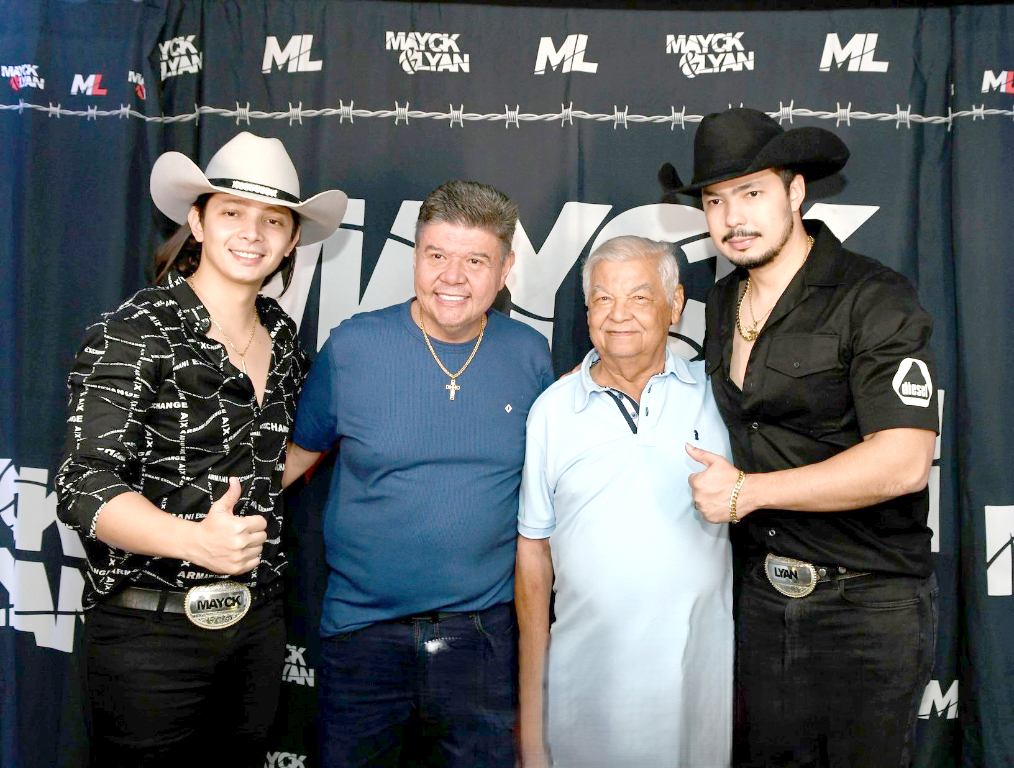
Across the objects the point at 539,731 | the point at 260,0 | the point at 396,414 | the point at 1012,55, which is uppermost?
the point at 260,0

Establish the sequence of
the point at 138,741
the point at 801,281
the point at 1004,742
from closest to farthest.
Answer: the point at 138,741 < the point at 801,281 < the point at 1004,742

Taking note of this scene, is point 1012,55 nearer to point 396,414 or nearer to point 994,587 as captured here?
point 994,587

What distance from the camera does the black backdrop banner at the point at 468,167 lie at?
2623 mm

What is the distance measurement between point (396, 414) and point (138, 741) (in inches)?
38.6

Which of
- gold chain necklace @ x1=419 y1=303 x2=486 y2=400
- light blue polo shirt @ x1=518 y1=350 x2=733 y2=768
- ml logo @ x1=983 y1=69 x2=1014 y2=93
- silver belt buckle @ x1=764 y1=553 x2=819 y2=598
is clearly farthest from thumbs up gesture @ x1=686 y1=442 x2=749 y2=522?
ml logo @ x1=983 y1=69 x2=1014 y2=93

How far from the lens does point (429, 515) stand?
2146 millimetres

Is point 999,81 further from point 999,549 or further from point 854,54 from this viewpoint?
point 999,549

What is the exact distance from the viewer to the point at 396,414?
7.19ft

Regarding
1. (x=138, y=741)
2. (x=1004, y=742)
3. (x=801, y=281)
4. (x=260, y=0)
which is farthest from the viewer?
(x=260, y=0)

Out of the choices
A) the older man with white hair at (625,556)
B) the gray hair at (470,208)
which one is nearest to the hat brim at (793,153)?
the older man with white hair at (625,556)

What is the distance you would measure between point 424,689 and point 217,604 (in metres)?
0.60

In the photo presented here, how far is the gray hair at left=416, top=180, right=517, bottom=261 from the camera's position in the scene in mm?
2199

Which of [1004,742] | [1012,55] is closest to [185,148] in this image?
[1012,55]

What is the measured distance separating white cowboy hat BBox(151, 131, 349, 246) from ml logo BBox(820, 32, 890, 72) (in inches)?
66.7
